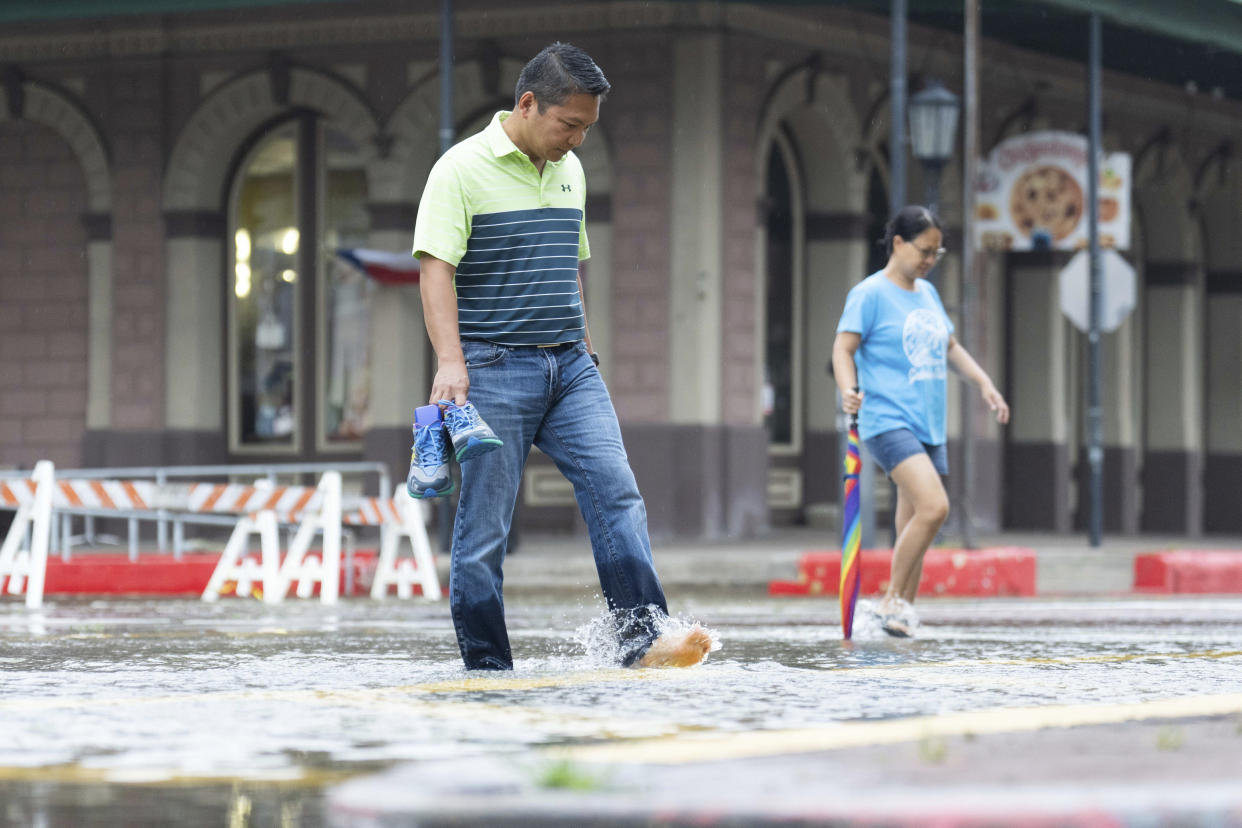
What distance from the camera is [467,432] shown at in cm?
620

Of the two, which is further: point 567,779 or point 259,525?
point 259,525

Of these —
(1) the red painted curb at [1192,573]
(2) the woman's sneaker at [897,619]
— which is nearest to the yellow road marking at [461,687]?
(2) the woman's sneaker at [897,619]

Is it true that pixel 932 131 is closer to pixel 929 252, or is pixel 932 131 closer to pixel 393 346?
pixel 393 346

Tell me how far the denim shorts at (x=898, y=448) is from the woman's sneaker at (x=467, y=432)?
9.00 feet

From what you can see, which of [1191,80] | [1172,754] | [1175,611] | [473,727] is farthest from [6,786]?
[1191,80]

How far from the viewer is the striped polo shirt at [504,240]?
6445 mm

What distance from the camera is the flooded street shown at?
4410 millimetres

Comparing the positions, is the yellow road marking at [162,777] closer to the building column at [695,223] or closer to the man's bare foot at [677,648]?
the man's bare foot at [677,648]

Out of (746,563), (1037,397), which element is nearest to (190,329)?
(746,563)

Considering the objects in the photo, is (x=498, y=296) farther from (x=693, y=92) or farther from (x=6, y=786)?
(x=693, y=92)

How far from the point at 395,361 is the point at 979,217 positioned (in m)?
5.72

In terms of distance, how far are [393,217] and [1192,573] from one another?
856 cm

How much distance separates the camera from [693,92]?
19094 mm

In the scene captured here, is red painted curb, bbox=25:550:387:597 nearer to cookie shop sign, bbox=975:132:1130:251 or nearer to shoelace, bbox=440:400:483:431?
shoelace, bbox=440:400:483:431
